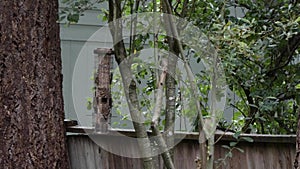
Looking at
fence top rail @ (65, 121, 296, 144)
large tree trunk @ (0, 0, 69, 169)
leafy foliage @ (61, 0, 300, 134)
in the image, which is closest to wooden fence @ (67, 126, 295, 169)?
fence top rail @ (65, 121, 296, 144)

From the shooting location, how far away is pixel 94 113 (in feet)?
11.3

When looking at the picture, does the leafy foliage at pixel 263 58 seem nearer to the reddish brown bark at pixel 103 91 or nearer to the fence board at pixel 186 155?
the reddish brown bark at pixel 103 91

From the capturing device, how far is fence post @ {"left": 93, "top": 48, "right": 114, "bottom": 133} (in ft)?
10.9

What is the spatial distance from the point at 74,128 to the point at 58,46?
0.73 meters

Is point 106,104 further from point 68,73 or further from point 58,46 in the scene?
point 68,73

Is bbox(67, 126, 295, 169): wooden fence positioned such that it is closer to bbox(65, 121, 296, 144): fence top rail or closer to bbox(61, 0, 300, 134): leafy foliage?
bbox(65, 121, 296, 144): fence top rail

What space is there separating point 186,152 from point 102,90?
66 centimetres

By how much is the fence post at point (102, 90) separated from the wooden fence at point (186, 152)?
0.09m

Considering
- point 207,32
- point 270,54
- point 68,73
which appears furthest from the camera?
point 68,73

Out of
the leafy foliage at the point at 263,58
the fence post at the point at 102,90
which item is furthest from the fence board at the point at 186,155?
the leafy foliage at the point at 263,58

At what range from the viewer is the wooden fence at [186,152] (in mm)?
2977

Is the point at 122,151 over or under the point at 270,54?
under

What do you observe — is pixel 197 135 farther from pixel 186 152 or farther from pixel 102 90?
pixel 102 90

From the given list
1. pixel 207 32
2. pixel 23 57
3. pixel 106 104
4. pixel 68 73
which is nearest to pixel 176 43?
pixel 207 32
